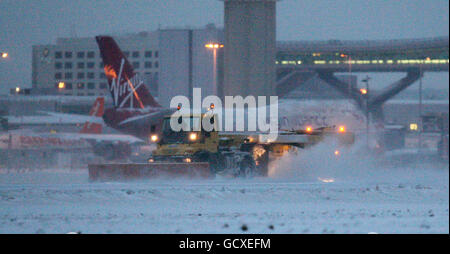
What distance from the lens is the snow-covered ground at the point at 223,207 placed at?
14.5 metres

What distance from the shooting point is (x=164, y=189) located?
20656 millimetres

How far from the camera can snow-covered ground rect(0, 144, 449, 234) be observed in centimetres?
1448

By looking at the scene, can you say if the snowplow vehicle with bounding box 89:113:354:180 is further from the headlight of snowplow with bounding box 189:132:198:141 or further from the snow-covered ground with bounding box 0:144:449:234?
the snow-covered ground with bounding box 0:144:449:234

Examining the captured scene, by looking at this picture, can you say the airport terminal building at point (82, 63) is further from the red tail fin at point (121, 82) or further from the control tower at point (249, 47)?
the red tail fin at point (121, 82)

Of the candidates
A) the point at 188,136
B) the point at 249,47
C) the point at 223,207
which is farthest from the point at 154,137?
the point at 249,47

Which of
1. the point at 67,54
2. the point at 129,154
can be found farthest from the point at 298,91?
the point at 129,154

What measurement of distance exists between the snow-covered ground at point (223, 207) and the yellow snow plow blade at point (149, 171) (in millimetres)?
354

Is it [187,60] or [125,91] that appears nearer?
[125,91]

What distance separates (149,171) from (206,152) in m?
A: 2.39

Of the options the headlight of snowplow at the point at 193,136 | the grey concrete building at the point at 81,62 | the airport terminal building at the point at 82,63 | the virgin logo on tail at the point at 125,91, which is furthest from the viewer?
the grey concrete building at the point at 81,62

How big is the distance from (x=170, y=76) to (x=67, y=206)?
51.6 m

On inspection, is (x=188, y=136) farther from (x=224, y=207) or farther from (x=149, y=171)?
(x=224, y=207)

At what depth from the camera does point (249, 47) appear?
63219 millimetres

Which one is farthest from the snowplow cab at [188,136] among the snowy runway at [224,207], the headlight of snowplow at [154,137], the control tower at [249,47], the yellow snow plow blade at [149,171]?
the control tower at [249,47]
